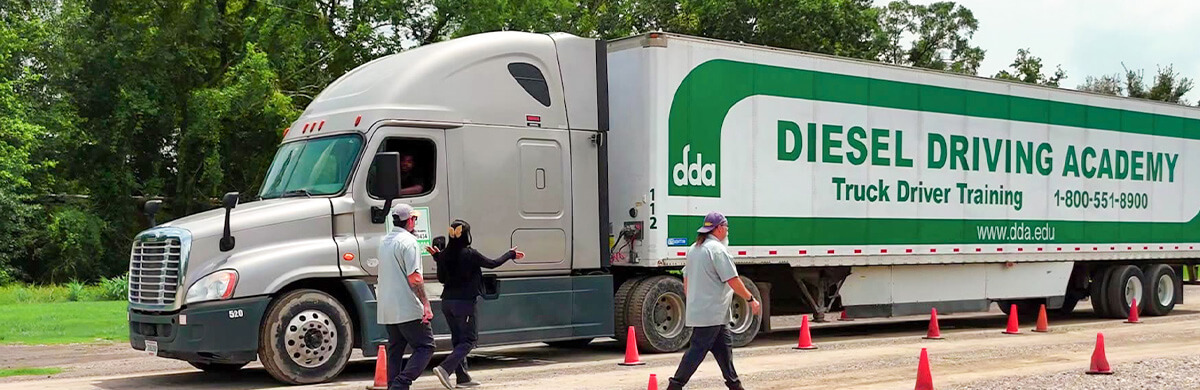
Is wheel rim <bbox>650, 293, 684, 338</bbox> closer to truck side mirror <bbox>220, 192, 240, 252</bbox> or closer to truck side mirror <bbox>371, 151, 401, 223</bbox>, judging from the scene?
truck side mirror <bbox>371, 151, 401, 223</bbox>

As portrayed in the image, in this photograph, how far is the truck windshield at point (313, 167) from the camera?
1380 centimetres

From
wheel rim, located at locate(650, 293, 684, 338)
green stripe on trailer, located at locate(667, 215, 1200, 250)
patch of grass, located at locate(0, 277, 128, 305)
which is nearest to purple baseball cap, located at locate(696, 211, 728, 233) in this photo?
green stripe on trailer, located at locate(667, 215, 1200, 250)

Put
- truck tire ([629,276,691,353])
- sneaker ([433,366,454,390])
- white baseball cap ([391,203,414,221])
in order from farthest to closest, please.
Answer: truck tire ([629,276,691,353]) → sneaker ([433,366,454,390]) → white baseball cap ([391,203,414,221])

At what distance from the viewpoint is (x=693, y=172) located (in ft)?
52.4

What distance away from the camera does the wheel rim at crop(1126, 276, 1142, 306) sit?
891 inches

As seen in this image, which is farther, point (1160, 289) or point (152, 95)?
point (152, 95)

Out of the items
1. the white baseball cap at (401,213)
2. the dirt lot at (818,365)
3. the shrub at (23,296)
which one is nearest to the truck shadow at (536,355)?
the dirt lot at (818,365)

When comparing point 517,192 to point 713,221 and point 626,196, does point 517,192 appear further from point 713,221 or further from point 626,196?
point 713,221

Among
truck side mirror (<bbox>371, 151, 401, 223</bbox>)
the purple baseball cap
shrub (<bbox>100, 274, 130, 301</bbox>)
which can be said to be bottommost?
shrub (<bbox>100, 274, 130, 301</bbox>)

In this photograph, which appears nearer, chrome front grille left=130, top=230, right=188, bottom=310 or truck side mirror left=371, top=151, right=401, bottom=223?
chrome front grille left=130, top=230, right=188, bottom=310

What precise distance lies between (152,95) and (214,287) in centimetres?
2835

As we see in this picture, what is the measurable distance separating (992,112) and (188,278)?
12258 millimetres

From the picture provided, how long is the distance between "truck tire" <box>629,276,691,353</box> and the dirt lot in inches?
11.1

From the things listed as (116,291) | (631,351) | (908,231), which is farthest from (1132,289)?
(116,291)
